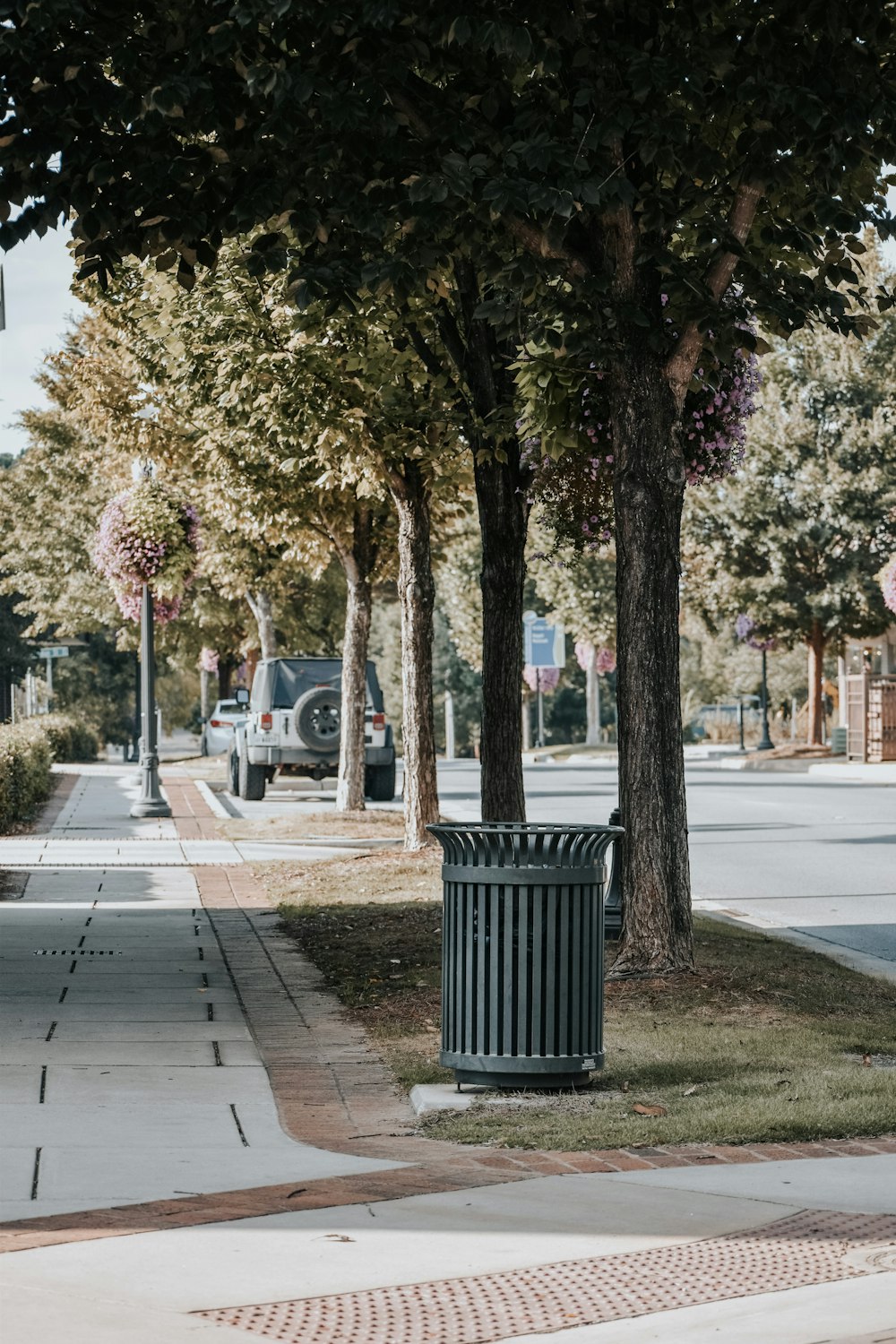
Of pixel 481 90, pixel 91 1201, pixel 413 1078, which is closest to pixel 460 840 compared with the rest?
pixel 413 1078

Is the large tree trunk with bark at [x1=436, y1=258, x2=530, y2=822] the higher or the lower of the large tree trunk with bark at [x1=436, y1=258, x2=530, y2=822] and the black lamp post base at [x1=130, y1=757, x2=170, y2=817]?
the higher

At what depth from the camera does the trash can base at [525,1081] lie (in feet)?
23.1

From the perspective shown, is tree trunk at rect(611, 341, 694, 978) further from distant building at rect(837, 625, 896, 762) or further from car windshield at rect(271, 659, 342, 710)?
distant building at rect(837, 625, 896, 762)

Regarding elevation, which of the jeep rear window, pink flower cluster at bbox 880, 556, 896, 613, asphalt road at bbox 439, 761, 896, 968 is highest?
pink flower cluster at bbox 880, 556, 896, 613

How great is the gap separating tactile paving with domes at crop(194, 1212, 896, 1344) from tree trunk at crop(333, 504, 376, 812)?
54.4ft

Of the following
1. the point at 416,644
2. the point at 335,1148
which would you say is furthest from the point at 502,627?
the point at 335,1148

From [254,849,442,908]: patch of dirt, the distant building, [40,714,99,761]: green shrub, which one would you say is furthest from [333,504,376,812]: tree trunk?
the distant building

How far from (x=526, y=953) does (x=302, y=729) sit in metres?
18.8

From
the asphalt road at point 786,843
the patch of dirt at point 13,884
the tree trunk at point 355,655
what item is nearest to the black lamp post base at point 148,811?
the tree trunk at point 355,655

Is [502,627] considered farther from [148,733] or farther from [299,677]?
[299,677]

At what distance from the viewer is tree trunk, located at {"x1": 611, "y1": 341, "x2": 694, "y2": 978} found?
31.5 feet

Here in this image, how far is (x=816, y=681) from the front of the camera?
47.6 metres

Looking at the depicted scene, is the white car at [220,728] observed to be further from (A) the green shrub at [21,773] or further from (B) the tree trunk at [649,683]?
(B) the tree trunk at [649,683]

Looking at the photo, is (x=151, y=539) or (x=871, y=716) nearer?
(x=151, y=539)
